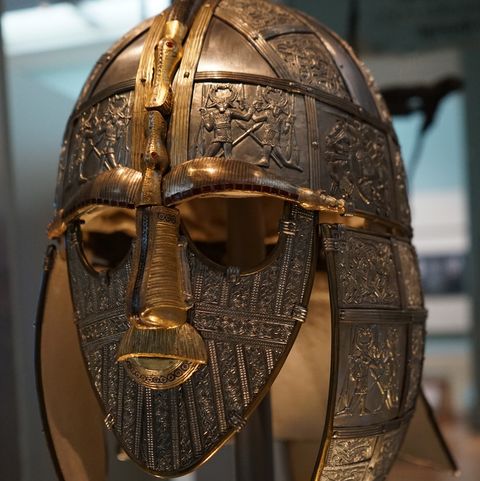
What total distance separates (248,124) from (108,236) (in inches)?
19.8

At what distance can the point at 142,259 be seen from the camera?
1.16m

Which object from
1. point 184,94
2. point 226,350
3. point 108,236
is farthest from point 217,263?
point 108,236

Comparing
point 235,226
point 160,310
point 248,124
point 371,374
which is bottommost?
point 371,374

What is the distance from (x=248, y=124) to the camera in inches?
47.5

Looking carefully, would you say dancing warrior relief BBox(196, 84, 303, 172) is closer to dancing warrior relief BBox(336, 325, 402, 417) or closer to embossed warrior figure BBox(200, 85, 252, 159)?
embossed warrior figure BBox(200, 85, 252, 159)

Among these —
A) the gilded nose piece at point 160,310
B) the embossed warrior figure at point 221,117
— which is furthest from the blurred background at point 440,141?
the gilded nose piece at point 160,310

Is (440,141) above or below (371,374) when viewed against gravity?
above

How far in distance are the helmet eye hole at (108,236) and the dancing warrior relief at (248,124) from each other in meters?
0.41

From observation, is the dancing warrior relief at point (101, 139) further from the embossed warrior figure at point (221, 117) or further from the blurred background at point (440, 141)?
the blurred background at point (440, 141)

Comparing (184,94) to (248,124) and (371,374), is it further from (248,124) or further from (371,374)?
(371,374)

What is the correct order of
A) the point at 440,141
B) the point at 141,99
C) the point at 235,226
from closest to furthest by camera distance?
the point at 141,99
the point at 235,226
the point at 440,141

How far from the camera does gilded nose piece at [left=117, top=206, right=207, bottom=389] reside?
113 cm

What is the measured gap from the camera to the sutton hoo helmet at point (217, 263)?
45.9 inches

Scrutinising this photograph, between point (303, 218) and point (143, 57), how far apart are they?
37 cm
